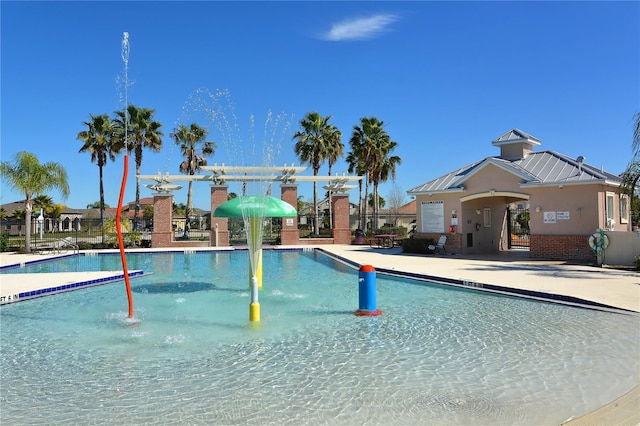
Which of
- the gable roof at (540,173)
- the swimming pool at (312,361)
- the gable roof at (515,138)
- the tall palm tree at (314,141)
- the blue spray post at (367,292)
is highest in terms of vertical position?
the tall palm tree at (314,141)

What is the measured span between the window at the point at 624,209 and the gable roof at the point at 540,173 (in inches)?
42.9

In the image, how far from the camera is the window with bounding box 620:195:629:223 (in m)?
18.2

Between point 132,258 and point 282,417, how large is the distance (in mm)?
19912

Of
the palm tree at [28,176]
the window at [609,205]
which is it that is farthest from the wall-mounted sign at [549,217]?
the palm tree at [28,176]

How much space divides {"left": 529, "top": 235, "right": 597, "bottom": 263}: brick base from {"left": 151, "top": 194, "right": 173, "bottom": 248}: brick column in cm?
1997

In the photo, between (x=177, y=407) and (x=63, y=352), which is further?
(x=63, y=352)

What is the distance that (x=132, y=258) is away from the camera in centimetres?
2239

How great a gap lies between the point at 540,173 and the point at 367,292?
12.8m

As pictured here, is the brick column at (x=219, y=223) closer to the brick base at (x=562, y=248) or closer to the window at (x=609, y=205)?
the brick base at (x=562, y=248)

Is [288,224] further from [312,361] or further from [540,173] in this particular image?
[312,361]

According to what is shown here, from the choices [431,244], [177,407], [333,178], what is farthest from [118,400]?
[333,178]

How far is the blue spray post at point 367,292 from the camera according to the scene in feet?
29.5

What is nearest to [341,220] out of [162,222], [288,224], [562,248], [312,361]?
[288,224]

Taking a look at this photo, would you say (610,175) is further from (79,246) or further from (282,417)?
(79,246)
